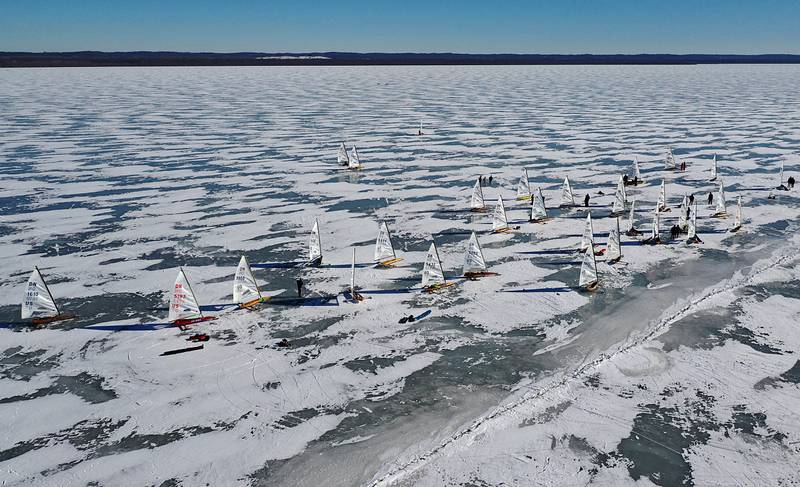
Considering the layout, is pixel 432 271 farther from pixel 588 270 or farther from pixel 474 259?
pixel 588 270

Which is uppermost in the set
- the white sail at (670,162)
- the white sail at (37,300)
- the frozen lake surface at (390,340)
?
the white sail at (670,162)

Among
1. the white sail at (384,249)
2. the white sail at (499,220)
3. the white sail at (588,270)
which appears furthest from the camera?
the white sail at (499,220)

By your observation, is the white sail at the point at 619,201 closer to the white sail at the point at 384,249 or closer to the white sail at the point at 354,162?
the white sail at the point at 384,249

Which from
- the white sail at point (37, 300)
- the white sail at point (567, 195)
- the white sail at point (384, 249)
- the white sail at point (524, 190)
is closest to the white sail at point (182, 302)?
the white sail at point (37, 300)

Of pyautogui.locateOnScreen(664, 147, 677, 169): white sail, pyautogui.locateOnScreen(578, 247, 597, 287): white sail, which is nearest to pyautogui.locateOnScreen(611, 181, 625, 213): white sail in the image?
pyautogui.locateOnScreen(578, 247, 597, 287): white sail

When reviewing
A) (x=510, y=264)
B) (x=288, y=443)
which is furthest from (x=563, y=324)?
(x=288, y=443)

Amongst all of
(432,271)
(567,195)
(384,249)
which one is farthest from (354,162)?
(432,271)

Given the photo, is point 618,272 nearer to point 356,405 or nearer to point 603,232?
point 603,232
